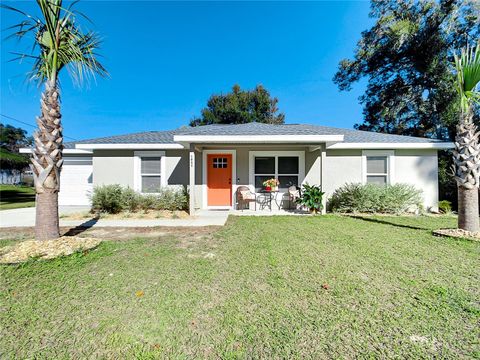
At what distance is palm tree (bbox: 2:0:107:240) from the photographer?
449 centimetres

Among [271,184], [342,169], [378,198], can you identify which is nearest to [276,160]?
[271,184]

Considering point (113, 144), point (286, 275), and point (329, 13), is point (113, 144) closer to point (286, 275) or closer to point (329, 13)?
point (286, 275)

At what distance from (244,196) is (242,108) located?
2110 centimetres

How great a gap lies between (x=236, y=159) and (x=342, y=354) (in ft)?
26.8

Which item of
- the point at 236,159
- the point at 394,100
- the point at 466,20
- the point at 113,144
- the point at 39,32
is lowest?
the point at 236,159

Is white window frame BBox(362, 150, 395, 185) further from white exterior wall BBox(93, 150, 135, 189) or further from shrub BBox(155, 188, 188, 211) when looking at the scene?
white exterior wall BBox(93, 150, 135, 189)

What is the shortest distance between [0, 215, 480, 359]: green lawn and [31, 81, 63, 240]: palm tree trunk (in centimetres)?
116

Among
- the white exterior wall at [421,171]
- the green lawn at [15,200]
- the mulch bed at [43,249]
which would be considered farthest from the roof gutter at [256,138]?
the green lawn at [15,200]

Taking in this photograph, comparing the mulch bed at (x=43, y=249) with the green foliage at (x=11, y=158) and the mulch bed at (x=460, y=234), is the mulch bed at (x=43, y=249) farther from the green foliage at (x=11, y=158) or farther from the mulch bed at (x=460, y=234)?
the green foliage at (x=11, y=158)

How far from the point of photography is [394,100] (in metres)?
17.7

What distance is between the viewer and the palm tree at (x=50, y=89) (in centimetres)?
449

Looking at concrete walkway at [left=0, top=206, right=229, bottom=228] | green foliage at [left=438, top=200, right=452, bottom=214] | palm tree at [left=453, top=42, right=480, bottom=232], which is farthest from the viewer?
green foliage at [left=438, top=200, right=452, bottom=214]

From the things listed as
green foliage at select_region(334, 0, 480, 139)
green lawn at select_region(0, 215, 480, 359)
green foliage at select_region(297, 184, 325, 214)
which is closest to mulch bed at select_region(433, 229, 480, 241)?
green lawn at select_region(0, 215, 480, 359)

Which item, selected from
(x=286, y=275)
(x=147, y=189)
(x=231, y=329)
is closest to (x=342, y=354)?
(x=231, y=329)
